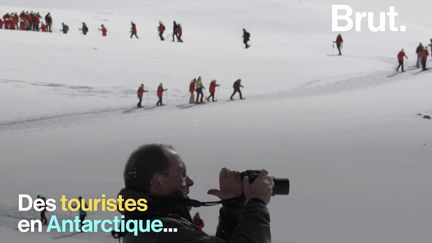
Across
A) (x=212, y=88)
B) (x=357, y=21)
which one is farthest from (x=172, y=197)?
(x=357, y=21)

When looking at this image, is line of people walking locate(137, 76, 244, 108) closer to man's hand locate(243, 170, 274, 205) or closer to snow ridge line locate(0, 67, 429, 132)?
snow ridge line locate(0, 67, 429, 132)

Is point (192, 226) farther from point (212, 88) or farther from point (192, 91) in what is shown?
point (212, 88)

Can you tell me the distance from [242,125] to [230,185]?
14.7m

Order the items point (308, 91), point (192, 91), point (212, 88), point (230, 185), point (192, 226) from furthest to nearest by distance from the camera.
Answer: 1. point (308, 91)
2. point (212, 88)
3. point (192, 91)
4. point (230, 185)
5. point (192, 226)

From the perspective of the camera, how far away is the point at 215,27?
151 feet

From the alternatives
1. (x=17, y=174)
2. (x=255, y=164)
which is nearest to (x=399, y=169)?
(x=255, y=164)

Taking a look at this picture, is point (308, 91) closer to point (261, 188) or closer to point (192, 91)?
point (192, 91)

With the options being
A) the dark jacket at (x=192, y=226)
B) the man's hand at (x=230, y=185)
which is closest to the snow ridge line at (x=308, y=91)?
the man's hand at (x=230, y=185)

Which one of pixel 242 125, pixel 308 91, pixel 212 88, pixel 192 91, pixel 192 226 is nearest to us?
pixel 192 226

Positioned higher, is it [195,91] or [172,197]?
[172,197]

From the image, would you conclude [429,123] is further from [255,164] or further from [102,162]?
[102,162]

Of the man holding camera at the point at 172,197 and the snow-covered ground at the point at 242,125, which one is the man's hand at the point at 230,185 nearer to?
the man holding camera at the point at 172,197

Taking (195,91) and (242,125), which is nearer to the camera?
(242,125)

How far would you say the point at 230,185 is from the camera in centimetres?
241
